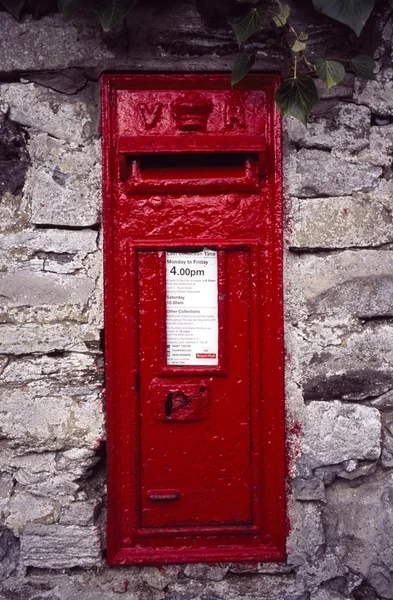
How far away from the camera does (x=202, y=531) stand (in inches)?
77.7

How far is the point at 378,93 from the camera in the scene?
75.6 inches

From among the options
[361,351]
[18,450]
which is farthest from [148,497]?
[361,351]

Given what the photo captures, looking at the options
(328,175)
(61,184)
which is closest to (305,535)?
(328,175)

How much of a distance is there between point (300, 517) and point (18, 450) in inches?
39.9

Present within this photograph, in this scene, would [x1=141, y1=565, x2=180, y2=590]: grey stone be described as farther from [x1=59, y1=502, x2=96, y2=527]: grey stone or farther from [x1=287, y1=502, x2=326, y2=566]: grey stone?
[x1=287, y1=502, x2=326, y2=566]: grey stone

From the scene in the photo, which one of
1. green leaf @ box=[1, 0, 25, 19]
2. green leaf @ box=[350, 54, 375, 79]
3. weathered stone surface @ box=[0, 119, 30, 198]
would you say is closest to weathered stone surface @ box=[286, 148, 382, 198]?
green leaf @ box=[350, 54, 375, 79]

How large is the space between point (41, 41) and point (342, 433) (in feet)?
5.56

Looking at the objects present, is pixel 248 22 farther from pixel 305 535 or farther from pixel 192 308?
pixel 305 535

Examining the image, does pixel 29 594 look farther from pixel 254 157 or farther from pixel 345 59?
pixel 345 59

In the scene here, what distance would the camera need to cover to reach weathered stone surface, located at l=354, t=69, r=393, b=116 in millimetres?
1920

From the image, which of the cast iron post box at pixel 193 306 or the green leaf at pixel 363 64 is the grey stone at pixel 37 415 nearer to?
the cast iron post box at pixel 193 306

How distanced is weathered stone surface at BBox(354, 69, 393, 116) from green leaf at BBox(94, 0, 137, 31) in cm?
81

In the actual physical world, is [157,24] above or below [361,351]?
above

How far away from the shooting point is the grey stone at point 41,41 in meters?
1.89
